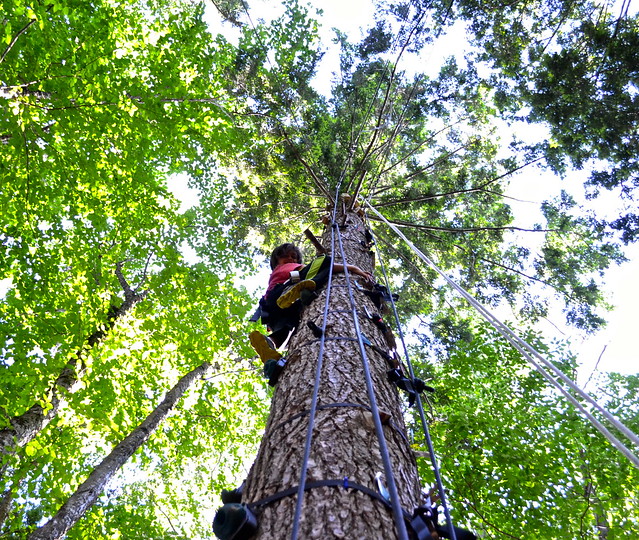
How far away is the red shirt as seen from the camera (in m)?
4.21

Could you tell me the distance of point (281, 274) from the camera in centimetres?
429

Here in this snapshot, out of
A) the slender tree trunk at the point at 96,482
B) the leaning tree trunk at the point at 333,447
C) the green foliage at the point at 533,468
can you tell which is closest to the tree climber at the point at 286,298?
the leaning tree trunk at the point at 333,447

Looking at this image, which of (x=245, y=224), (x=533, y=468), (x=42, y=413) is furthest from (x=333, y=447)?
(x=245, y=224)

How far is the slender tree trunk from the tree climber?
3.15 meters

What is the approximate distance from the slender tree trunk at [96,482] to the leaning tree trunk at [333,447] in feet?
12.4

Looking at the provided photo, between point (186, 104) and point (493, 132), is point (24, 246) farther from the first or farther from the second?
point (493, 132)

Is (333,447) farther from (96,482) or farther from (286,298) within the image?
(96,482)

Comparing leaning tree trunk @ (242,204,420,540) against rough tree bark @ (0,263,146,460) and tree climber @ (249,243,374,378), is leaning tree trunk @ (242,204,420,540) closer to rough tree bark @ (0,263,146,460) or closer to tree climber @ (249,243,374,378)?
tree climber @ (249,243,374,378)

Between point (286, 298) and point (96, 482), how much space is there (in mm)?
3639

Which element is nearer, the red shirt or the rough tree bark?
the red shirt

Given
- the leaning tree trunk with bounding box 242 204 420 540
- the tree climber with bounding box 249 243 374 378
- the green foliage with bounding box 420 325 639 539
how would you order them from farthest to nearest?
the green foliage with bounding box 420 325 639 539 → the tree climber with bounding box 249 243 374 378 → the leaning tree trunk with bounding box 242 204 420 540

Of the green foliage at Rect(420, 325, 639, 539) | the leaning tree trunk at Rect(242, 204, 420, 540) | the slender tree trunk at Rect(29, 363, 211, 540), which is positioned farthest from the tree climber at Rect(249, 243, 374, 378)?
the slender tree trunk at Rect(29, 363, 211, 540)

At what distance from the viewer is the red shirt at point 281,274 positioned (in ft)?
13.8

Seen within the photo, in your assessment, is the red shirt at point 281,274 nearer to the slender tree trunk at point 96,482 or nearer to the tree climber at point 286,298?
the tree climber at point 286,298
